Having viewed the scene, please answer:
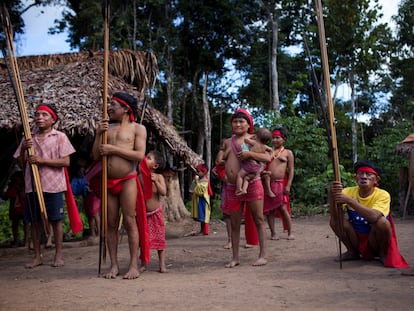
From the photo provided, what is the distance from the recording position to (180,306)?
10.00 ft

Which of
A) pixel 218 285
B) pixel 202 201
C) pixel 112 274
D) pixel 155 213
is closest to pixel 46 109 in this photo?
pixel 155 213

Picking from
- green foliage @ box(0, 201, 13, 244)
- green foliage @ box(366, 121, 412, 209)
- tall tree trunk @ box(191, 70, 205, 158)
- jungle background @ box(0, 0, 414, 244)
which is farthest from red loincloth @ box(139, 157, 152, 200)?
tall tree trunk @ box(191, 70, 205, 158)

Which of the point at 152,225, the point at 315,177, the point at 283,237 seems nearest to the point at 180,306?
the point at 152,225

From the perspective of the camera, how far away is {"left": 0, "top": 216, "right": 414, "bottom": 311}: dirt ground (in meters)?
3.08

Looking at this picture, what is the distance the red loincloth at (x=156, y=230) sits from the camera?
14.8ft

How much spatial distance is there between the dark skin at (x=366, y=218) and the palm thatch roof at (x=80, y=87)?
12.2 ft

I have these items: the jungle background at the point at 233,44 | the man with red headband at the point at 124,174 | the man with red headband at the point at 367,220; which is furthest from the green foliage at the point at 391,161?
the man with red headband at the point at 124,174

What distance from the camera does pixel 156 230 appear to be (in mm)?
4559

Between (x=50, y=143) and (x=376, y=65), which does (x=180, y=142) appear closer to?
(x=50, y=143)

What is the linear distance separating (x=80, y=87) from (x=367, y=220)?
4.83 metres

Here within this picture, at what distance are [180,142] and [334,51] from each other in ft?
38.6

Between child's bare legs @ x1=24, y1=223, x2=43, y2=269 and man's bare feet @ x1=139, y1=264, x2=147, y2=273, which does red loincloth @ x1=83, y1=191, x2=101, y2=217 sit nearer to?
child's bare legs @ x1=24, y1=223, x2=43, y2=269

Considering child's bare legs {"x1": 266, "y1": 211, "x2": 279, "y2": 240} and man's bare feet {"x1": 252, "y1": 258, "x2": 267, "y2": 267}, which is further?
child's bare legs {"x1": 266, "y1": 211, "x2": 279, "y2": 240}

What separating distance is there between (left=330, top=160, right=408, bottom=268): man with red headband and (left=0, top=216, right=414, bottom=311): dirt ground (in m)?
0.14
